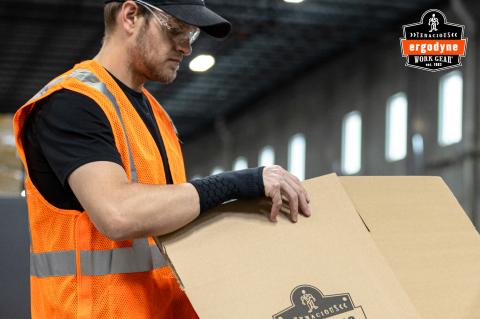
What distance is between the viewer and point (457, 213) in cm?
216

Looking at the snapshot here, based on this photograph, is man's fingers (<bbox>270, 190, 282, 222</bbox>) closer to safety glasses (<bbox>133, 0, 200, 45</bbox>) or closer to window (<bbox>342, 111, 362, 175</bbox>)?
safety glasses (<bbox>133, 0, 200, 45</bbox>)

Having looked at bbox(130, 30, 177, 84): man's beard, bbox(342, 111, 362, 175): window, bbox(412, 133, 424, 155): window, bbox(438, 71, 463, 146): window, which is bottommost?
bbox(342, 111, 362, 175): window

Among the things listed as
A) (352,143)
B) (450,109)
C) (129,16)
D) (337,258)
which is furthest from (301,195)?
(352,143)

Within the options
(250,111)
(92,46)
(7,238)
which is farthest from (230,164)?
(7,238)

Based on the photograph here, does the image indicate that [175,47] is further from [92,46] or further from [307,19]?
[92,46]

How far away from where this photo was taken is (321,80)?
19.7 m

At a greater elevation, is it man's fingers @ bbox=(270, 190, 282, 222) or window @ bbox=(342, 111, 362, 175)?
man's fingers @ bbox=(270, 190, 282, 222)

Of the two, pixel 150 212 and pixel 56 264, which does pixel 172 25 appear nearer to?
pixel 150 212

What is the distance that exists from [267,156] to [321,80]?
12.4 feet

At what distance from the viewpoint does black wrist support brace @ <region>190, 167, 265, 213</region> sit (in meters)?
1.85

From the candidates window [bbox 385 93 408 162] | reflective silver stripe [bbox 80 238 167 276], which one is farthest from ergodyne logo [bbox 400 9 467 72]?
reflective silver stripe [bbox 80 238 167 276]

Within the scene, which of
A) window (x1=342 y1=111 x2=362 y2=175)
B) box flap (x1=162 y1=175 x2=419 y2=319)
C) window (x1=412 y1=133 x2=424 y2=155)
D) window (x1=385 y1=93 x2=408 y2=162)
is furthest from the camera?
window (x1=342 y1=111 x2=362 y2=175)

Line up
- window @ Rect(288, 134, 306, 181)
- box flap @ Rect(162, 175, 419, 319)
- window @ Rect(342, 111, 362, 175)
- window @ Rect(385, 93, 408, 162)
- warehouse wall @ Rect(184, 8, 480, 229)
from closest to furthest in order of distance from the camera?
box flap @ Rect(162, 175, 419, 319) → warehouse wall @ Rect(184, 8, 480, 229) → window @ Rect(385, 93, 408, 162) → window @ Rect(342, 111, 362, 175) → window @ Rect(288, 134, 306, 181)

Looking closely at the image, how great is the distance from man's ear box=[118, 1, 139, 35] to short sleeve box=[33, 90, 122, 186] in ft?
0.96
